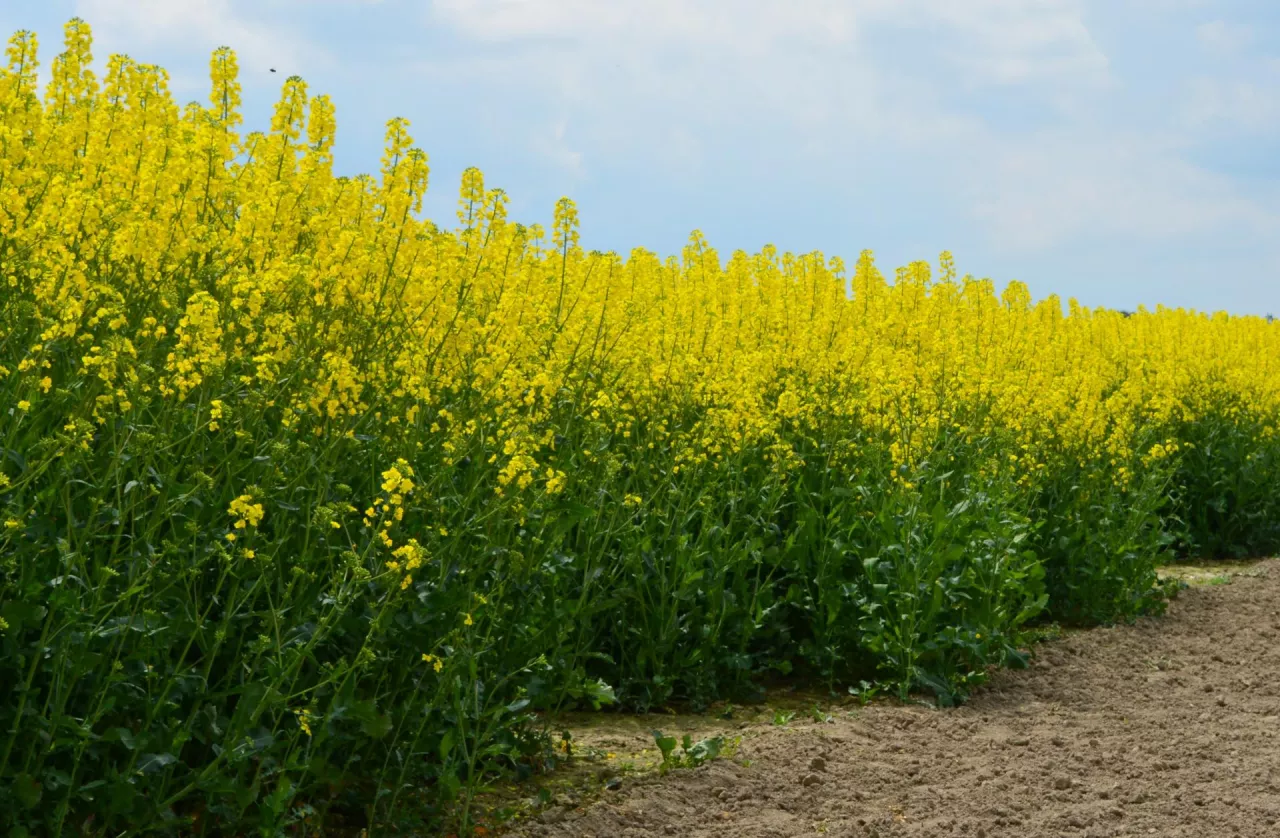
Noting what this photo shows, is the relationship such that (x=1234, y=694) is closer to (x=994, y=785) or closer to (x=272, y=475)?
(x=994, y=785)

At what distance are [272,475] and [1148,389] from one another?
915 cm

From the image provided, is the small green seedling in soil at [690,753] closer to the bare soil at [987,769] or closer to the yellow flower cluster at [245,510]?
the bare soil at [987,769]

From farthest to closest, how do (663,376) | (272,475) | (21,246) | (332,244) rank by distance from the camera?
(663,376), (332,244), (21,246), (272,475)

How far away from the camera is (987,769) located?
4.98 metres

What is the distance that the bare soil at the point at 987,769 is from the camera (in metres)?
4.41

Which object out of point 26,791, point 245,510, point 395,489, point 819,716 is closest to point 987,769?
point 819,716

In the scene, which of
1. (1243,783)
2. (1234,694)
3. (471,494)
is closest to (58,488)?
(471,494)

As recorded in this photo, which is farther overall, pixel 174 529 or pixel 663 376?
pixel 663 376

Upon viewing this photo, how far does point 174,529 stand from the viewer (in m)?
3.45

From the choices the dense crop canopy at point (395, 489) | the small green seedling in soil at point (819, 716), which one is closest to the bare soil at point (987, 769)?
the small green seedling in soil at point (819, 716)

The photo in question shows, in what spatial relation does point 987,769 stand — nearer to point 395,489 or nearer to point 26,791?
point 395,489

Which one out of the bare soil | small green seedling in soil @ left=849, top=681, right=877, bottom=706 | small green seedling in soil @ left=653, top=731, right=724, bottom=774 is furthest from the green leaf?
small green seedling in soil @ left=849, top=681, right=877, bottom=706

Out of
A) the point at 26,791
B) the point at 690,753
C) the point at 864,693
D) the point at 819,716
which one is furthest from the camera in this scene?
the point at 864,693

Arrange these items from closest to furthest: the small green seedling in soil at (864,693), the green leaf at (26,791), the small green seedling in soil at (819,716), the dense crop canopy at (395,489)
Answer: the green leaf at (26,791) → the dense crop canopy at (395,489) → the small green seedling in soil at (819,716) → the small green seedling in soil at (864,693)
